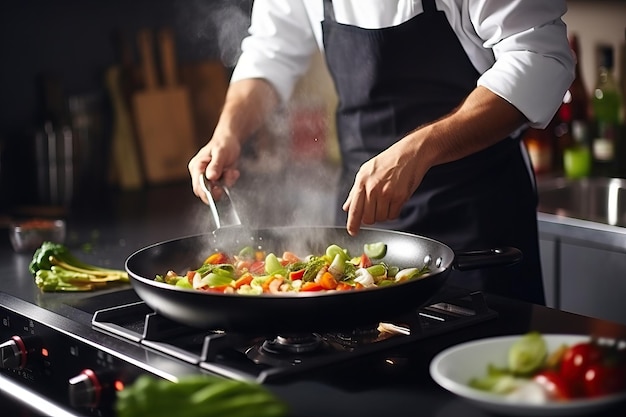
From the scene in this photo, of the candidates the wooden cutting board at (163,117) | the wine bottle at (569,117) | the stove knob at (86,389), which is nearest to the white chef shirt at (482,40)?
the stove knob at (86,389)

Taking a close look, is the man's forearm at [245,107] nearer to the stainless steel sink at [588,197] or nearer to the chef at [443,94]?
the chef at [443,94]

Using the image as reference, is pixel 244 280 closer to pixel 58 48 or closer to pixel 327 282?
pixel 327 282

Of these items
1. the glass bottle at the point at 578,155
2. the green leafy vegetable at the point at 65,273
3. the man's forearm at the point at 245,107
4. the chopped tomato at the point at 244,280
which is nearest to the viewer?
the chopped tomato at the point at 244,280

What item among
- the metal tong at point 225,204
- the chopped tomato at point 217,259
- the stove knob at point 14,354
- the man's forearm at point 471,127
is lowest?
the stove knob at point 14,354

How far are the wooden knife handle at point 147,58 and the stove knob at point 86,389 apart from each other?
1765 millimetres

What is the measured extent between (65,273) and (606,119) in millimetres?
1717

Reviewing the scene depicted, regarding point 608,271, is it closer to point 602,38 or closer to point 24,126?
point 602,38

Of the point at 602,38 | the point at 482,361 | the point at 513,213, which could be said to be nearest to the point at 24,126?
the point at 513,213

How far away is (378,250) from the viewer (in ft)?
5.35

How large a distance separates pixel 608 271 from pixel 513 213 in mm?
454

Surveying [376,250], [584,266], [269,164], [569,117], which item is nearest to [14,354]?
[376,250]

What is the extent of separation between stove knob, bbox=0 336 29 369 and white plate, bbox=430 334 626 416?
2.32ft

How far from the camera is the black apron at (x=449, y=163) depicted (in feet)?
6.07

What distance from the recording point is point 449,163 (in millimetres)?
1875
